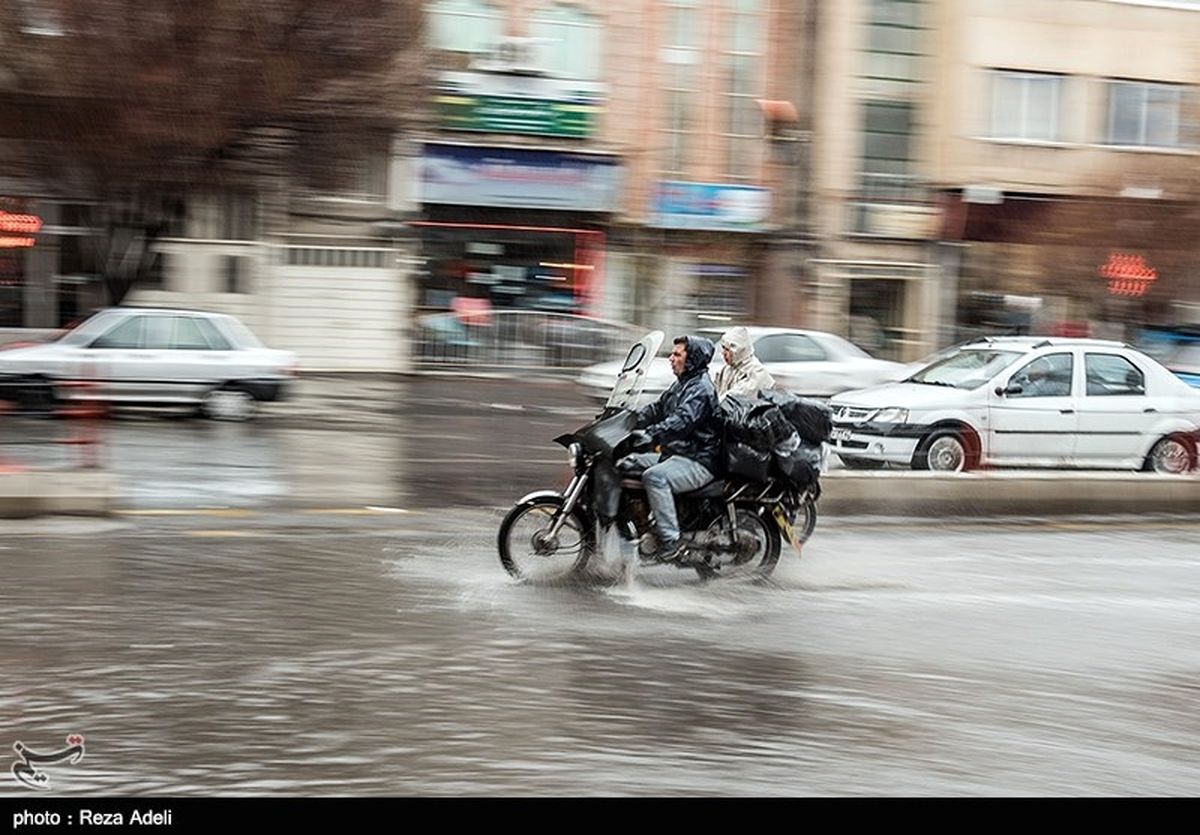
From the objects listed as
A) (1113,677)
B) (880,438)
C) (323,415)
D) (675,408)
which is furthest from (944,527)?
(323,415)

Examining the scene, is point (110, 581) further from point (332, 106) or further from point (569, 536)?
point (332, 106)

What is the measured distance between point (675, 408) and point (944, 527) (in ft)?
15.4

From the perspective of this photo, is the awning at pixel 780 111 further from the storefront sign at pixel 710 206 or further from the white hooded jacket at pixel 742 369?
the white hooded jacket at pixel 742 369

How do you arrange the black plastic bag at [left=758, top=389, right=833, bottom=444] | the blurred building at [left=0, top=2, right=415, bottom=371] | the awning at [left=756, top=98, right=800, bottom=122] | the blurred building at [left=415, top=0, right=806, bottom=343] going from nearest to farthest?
the black plastic bag at [left=758, top=389, right=833, bottom=444], the awning at [left=756, top=98, right=800, bottom=122], the blurred building at [left=0, top=2, right=415, bottom=371], the blurred building at [left=415, top=0, right=806, bottom=343]

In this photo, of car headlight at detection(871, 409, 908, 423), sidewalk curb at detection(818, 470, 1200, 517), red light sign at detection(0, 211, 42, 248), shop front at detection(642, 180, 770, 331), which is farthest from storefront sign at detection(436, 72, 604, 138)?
sidewalk curb at detection(818, 470, 1200, 517)

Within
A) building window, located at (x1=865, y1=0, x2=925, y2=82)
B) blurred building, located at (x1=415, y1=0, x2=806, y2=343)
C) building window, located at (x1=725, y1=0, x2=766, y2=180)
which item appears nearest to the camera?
blurred building, located at (x1=415, y1=0, x2=806, y2=343)

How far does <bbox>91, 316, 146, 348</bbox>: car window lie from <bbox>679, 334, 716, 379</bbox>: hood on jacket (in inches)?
526

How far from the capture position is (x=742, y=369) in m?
12.0

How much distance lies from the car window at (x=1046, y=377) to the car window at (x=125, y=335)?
38.0 feet

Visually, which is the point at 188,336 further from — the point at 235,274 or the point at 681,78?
the point at 681,78

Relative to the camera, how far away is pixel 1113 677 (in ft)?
27.6

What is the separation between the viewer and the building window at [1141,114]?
3894 centimetres

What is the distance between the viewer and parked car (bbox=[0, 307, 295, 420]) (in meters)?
22.0

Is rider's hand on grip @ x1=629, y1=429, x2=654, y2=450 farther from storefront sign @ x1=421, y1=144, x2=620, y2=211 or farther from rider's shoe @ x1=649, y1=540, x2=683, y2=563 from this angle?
storefront sign @ x1=421, y1=144, x2=620, y2=211
